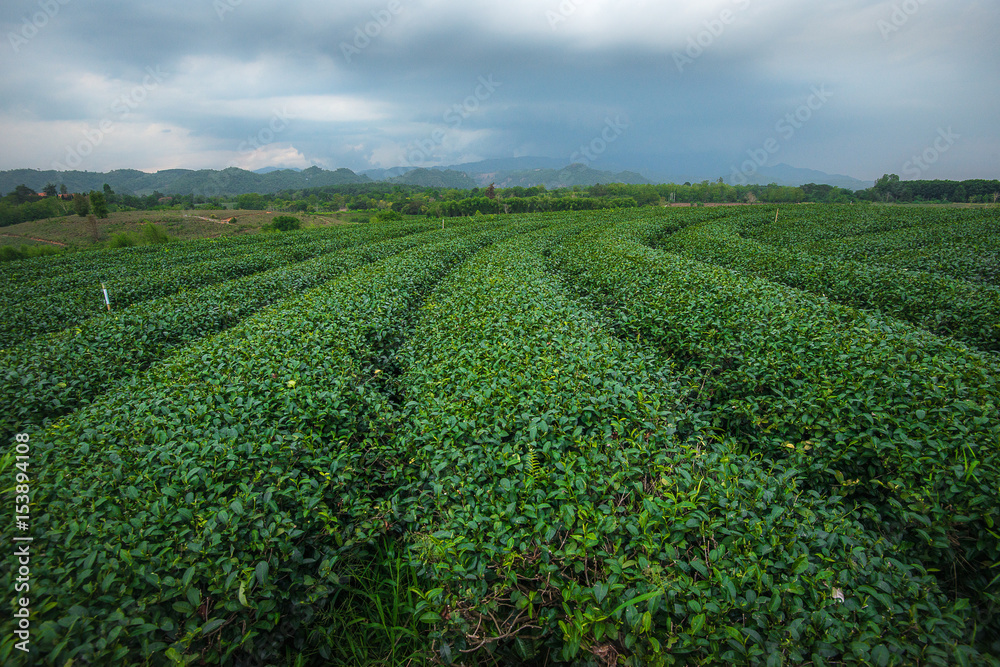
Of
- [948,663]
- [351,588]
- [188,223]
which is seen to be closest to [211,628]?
[351,588]

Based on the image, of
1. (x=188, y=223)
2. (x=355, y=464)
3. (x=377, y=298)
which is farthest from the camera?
(x=188, y=223)

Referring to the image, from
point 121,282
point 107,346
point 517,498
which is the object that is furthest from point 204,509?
point 121,282

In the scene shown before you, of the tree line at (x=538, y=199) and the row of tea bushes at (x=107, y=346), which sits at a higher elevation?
the tree line at (x=538, y=199)

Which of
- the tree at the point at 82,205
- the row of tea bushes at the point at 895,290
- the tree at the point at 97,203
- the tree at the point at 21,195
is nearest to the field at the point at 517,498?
the row of tea bushes at the point at 895,290

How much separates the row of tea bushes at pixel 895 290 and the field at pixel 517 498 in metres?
3.01

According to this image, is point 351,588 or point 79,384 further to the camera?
point 79,384

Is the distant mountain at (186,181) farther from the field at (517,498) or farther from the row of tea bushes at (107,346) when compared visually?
the field at (517,498)

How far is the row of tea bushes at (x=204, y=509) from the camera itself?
96.6 inches

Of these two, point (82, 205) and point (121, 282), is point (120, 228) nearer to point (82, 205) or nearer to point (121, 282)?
point (82, 205)

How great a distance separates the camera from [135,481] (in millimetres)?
3229

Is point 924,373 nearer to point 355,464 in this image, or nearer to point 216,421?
point 355,464

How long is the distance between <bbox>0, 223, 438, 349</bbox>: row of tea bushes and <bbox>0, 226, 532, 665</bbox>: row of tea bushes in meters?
9.15

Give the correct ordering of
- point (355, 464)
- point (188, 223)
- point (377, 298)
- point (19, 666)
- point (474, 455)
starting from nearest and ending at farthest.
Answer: point (19, 666)
point (474, 455)
point (355, 464)
point (377, 298)
point (188, 223)

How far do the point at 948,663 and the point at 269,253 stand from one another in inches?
945
